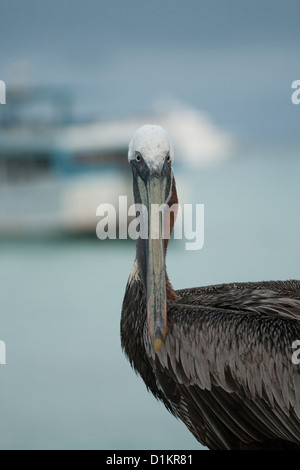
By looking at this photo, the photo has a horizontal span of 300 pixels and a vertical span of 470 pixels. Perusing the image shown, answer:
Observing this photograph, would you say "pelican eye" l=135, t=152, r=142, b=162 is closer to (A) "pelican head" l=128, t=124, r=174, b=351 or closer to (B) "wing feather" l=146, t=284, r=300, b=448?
(A) "pelican head" l=128, t=124, r=174, b=351

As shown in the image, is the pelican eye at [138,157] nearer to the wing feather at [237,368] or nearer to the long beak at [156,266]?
the long beak at [156,266]

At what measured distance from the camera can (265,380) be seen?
1816 mm

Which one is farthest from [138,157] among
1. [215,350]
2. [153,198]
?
[215,350]

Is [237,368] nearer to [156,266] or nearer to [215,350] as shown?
[215,350]

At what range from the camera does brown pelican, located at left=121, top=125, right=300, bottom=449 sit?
5.98 ft

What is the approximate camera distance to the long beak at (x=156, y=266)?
1844 mm

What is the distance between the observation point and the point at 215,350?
73.3 inches

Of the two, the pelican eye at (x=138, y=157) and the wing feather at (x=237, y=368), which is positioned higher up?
the pelican eye at (x=138, y=157)

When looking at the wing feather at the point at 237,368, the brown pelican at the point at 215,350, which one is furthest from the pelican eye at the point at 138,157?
the wing feather at the point at 237,368

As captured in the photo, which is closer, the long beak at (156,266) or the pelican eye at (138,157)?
the long beak at (156,266)

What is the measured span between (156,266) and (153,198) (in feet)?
0.64
